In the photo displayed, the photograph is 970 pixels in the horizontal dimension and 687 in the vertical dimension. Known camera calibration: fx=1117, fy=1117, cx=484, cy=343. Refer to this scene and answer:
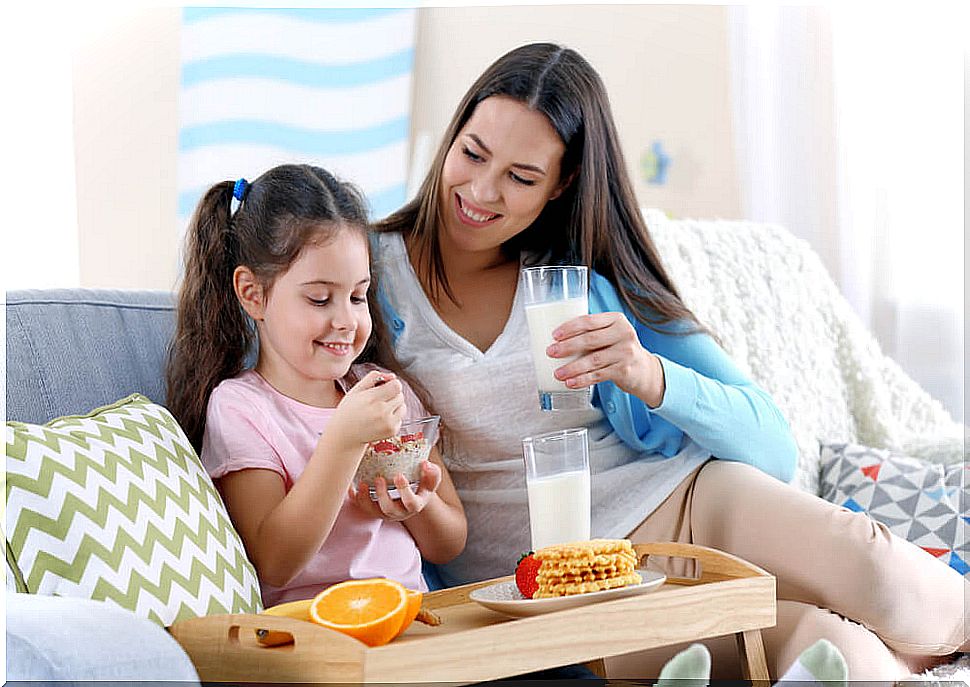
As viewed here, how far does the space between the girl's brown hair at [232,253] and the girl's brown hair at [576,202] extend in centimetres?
20

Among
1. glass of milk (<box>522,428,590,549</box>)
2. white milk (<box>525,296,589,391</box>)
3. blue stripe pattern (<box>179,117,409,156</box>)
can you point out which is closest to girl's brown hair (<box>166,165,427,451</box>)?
white milk (<box>525,296,589,391</box>)

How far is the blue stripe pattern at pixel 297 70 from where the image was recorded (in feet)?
11.6

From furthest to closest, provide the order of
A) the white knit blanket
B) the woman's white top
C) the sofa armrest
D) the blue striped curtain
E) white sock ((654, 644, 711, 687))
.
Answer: the blue striped curtain < the white knit blanket < the woman's white top < white sock ((654, 644, 711, 687)) < the sofa armrest

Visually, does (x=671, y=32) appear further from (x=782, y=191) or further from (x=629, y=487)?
(x=629, y=487)

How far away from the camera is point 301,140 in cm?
368

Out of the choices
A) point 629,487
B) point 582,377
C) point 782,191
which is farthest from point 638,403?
point 782,191

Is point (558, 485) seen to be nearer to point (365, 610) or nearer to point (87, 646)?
point (365, 610)

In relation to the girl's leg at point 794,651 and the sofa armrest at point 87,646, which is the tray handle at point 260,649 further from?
the girl's leg at point 794,651

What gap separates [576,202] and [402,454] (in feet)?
1.87

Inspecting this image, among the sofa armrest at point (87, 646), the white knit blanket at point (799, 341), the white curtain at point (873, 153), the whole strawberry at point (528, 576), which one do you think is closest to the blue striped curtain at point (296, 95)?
the white curtain at point (873, 153)

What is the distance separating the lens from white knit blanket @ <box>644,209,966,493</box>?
209 centimetres

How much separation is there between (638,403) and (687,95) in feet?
7.60

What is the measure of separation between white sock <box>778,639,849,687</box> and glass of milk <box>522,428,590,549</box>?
14.1 inches

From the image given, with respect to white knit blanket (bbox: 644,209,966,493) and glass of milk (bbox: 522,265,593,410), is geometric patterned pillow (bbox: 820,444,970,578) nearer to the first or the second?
white knit blanket (bbox: 644,209,966,493)
